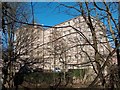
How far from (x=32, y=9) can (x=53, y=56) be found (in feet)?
1.27

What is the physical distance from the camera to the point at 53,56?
133 centimetres

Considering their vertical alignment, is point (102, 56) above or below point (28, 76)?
above

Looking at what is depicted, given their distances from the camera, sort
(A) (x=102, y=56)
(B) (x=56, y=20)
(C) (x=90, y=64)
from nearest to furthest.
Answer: (B) (x=56, y=20), (A) (x=102, y=56), (C) (x=90, y=64)

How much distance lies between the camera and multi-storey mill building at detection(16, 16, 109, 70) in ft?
3.87

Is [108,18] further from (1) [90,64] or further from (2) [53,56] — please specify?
(2) [53,56]

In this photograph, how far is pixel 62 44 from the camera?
1.33 m

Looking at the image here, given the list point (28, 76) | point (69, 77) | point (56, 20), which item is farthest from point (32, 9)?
point (69, 77)

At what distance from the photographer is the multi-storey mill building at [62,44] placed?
118 cm

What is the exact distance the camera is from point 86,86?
126 centimetres

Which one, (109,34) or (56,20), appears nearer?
(56,20)

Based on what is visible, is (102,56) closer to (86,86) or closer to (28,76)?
(86,86)

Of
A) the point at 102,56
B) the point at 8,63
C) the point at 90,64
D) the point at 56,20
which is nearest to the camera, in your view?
the point at 8,63

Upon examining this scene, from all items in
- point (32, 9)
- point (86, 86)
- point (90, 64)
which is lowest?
point (86, 86)

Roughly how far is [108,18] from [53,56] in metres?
0.47
